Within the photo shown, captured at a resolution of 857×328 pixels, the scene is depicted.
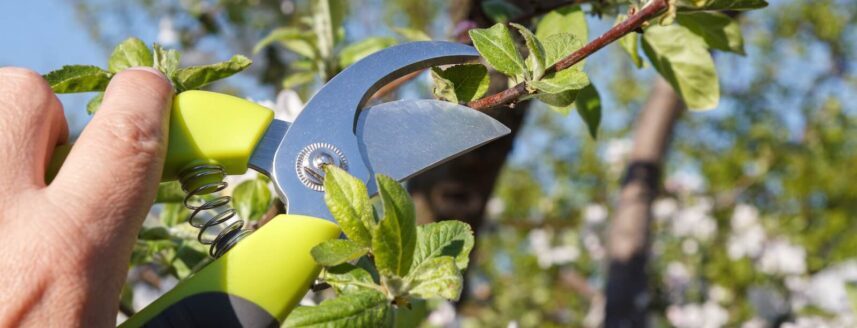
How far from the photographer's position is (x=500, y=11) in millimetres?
1011

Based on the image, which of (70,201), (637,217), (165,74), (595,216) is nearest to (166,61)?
(165,74)

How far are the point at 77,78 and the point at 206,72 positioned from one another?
0.37 ft

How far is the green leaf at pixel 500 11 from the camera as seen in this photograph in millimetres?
998

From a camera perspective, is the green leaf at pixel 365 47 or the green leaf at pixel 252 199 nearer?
→ the green leaf at pixel 252 199

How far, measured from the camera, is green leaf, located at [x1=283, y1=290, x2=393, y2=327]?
20.8 inches

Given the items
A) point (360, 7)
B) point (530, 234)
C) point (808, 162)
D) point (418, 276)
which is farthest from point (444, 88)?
point (360, 7)

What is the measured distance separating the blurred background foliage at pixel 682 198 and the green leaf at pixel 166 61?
29 cm

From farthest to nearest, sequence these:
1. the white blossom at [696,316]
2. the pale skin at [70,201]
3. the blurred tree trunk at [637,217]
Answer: the white blossom at [696,316], the blurred tree trunk at [637,217], the pale skin at [70,201]

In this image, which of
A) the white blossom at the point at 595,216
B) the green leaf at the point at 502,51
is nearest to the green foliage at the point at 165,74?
the green leaf at the point at 502,51

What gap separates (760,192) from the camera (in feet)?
15.7

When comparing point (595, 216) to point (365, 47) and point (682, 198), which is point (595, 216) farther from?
point (365, 47)

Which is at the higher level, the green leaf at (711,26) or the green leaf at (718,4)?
the green leaf at (718,4)

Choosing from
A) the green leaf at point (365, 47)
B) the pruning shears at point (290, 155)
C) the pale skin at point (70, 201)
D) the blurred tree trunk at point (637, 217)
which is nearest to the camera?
the pale skin at point (70, 201)

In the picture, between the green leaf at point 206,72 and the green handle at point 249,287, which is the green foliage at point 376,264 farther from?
the green leaf at point 206,72
